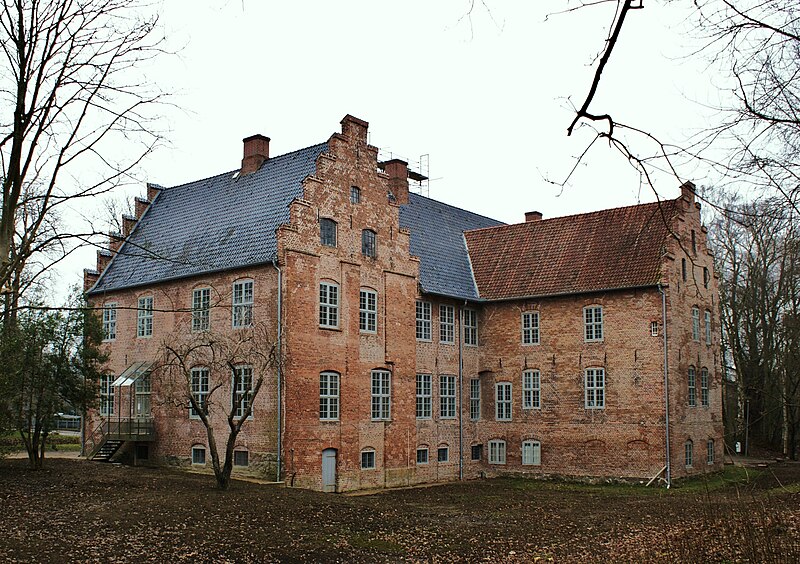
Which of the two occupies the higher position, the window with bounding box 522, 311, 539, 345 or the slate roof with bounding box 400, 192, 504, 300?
the slate roof with bounding box 400, 192, 504, 300

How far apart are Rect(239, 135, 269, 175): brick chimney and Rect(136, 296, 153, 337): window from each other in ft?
19.2

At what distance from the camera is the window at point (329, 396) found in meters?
26.2

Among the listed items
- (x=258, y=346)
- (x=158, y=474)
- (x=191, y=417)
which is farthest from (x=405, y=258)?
(x=158, y=474)

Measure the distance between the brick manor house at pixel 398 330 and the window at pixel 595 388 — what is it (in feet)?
0.27

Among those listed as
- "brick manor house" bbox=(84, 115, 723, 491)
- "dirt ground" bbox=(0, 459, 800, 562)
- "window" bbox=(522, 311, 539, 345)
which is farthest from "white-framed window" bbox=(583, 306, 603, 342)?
"dirt ground" bbox=(0, 459, 800, 562)

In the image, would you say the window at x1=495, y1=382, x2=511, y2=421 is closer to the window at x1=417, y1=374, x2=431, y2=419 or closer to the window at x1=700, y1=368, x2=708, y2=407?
the window at x1=417, y1=374, x2=431, y2=419

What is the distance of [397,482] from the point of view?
1125 inches

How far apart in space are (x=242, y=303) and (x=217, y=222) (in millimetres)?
4386

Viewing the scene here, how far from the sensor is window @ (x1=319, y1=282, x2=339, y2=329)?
26.6m

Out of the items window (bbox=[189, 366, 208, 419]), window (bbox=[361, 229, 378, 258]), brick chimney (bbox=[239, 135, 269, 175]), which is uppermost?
brick chimney (bbox=[239, 135, 269, 175])

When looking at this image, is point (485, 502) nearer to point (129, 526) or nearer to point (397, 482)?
point (397, 482)

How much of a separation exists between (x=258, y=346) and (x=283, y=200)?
5.09 metres

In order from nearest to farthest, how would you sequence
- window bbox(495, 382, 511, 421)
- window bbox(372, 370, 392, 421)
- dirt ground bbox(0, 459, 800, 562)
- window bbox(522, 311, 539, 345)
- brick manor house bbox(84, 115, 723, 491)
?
dirt ground bbox(0, 459, 800, 562), brick manor house bbox(84, 115, 723, 491), window bbox(372, 370, 392, 421), window bbox(522, 311, 539, 345), window bbox(495, 382, 511, 421)

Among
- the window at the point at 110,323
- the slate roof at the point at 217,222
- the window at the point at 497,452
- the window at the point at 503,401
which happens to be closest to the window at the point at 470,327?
the window at the point at 503,401
